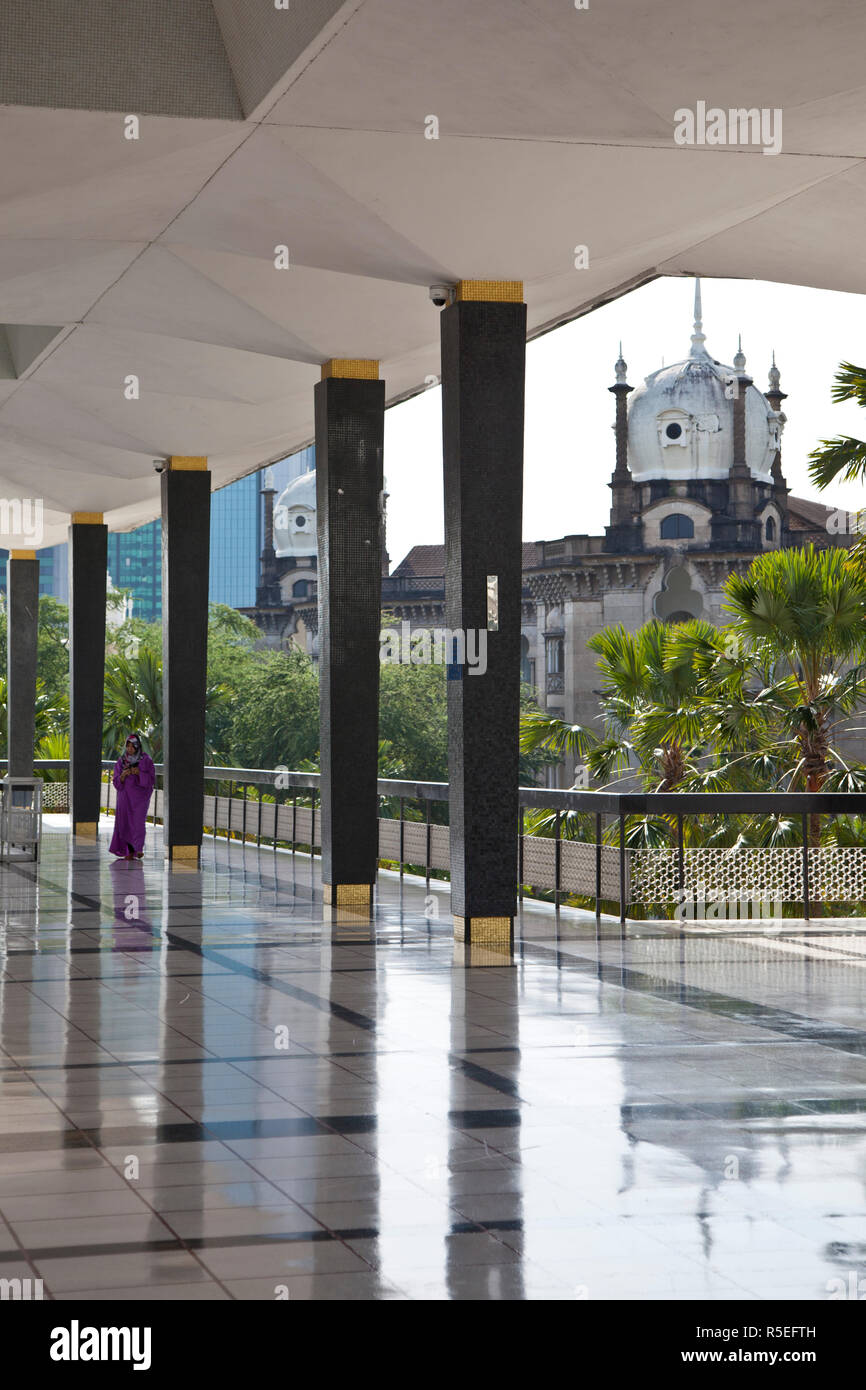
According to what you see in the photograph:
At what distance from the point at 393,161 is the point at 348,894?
723 centimetres

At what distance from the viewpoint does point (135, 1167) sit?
5.50 metres

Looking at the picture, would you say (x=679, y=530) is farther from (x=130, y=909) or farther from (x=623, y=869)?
(x=623, y=869)

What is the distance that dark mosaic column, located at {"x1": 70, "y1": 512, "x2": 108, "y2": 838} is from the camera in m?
25.1

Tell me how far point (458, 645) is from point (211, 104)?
175 inches

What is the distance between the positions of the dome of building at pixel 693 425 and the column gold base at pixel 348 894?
54833mm

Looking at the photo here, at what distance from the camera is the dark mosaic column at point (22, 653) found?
2906cm

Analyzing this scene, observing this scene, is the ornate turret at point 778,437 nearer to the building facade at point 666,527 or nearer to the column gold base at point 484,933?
the building facade at point 666,527

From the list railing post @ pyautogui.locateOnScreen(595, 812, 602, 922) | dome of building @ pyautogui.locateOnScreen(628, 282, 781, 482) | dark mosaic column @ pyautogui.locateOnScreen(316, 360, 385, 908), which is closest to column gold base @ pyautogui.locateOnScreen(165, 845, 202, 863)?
dark mosaic column @ pyautogui.locateOnScreen(316, 360, 385, 908)

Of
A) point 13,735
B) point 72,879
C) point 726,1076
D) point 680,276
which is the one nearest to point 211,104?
point 680,276

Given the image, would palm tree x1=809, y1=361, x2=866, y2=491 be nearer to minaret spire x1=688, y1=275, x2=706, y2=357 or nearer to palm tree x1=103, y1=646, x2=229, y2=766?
palm tree x1=103, y1=646, x2=229, y2=766

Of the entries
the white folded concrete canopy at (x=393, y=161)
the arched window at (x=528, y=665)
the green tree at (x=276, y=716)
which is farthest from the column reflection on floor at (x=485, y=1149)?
the arched window at (x=528, y=665)

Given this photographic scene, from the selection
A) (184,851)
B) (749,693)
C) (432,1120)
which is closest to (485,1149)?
(432,1120)

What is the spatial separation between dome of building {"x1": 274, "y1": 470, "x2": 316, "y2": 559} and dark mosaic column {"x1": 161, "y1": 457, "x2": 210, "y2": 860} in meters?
65.3
